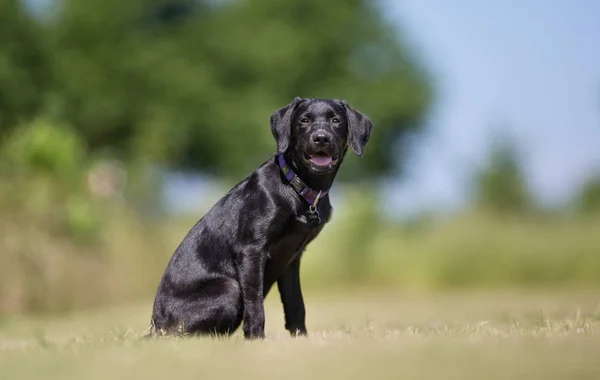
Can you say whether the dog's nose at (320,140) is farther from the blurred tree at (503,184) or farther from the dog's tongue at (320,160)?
the blurred tree at (503,184)

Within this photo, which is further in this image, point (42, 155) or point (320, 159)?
point (42, 155)

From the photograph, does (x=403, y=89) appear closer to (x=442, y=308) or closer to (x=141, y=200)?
(x=141, y=200)

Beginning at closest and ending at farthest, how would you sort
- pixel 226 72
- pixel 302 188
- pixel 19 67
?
pixel 302 188 → pixel 19 67 → pixel 226 72

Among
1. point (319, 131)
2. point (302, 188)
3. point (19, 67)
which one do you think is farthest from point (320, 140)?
point (19, 67)

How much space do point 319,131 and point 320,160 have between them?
22cm

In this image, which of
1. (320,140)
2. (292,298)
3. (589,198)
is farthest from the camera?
(589,198)

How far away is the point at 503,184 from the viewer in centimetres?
2445

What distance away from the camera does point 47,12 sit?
38562 mm

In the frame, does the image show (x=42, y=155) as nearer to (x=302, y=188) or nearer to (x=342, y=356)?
(x=302, y=188)

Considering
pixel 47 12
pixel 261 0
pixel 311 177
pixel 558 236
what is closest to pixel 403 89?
pixel 261 0

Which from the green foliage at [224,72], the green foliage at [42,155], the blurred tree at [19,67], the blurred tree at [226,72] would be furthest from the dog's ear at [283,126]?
the blurred tree at [226,72]

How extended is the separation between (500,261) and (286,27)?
67.1ft

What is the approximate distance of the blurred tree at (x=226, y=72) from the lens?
37500 millimetres

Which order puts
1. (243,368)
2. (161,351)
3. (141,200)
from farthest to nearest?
(141,200), (161,351), (243,368)
